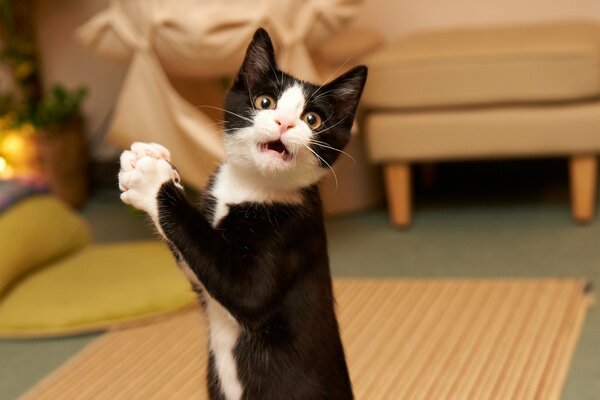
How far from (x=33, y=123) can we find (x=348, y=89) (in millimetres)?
1871

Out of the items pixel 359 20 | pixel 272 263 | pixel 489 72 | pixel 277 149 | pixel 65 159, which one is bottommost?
pixel 65 159

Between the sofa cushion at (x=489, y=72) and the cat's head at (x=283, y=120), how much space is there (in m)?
1.19

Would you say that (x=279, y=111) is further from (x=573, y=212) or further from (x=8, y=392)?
(x=573, y=212)

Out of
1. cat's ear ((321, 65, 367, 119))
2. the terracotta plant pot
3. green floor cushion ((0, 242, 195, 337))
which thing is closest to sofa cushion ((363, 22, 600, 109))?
green floor cushion ((0, 242, 195, 337))

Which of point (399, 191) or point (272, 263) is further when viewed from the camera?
point (399, 191)

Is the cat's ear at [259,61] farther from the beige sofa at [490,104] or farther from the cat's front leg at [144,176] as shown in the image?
the beige sofa at [490,104]

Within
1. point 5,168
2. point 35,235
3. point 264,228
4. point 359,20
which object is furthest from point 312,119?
point 359,20

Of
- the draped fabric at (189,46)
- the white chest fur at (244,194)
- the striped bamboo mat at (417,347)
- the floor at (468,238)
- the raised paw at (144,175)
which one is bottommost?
the floor at (468,238)

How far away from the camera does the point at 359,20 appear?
2.92 metres

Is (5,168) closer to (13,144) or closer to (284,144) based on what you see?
(13,144)

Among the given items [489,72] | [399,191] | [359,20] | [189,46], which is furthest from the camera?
[359,20]

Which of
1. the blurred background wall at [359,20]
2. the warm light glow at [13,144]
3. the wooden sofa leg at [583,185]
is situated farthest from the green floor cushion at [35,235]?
the wooden sofa leg at [583,185]

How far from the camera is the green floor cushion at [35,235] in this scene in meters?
1.88

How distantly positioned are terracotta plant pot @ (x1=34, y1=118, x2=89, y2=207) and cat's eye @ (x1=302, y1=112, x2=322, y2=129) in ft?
6.14
